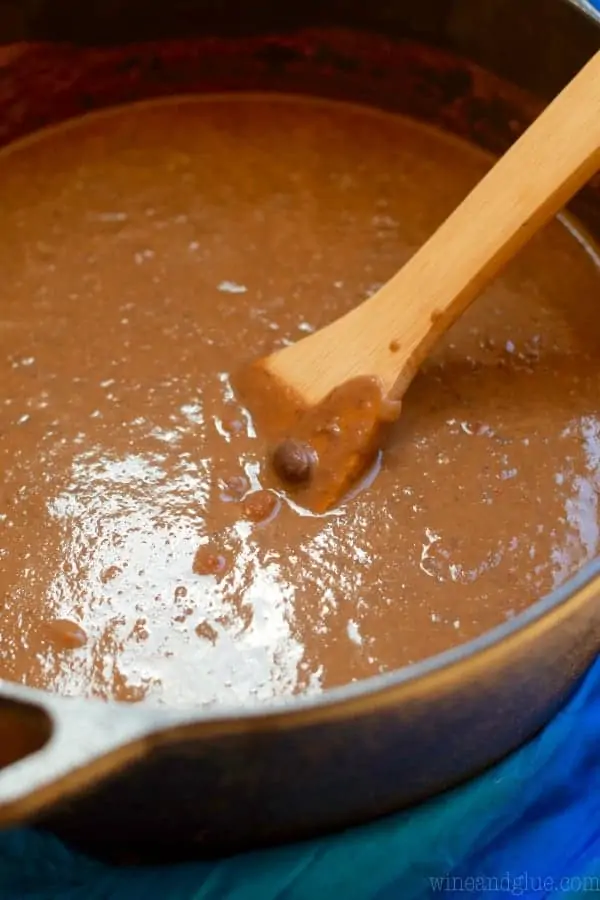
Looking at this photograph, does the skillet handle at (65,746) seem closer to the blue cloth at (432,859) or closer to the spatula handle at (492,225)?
the blue cloth at (432,859)

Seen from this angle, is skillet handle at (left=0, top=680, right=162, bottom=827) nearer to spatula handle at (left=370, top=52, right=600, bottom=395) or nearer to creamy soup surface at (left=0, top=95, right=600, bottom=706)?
creamy soup surface at (left=0, top=95, right=600, bottom=706)

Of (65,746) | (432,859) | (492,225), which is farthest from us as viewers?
(492,225)

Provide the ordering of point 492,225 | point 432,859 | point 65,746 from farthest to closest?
point 492,225
point 432,859
point 65,746

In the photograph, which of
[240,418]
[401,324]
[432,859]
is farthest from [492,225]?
[432,859]

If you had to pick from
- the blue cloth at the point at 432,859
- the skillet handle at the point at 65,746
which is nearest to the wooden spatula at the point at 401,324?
the blue cloth at the point at 432,859

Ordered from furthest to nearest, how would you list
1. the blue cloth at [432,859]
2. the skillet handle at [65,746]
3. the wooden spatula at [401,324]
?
the wooden spatula at [401,324]
the blue cloth at [432,859]
the skillet handle at [65,746]

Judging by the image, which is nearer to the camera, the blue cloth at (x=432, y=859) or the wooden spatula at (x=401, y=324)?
the blue cloth at (x=432, y=859)

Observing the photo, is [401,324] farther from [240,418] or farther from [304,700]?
[304,700]
